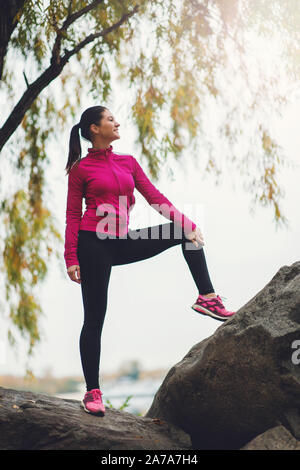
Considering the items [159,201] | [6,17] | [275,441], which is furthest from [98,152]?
[6,17]

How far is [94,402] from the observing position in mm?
2975

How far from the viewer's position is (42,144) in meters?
5.27

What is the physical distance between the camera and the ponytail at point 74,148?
3.06 metres

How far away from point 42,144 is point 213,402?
3259mm

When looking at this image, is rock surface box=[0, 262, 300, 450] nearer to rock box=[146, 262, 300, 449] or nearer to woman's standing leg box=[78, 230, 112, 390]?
rock box=[146, 262, 300, 449]

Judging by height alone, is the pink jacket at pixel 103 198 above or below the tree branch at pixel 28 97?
below

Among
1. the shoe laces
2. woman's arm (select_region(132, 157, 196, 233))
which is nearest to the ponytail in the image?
woman's arm (select_region(132, 157, 196, 233))

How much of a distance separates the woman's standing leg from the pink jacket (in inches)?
Result: 2.8

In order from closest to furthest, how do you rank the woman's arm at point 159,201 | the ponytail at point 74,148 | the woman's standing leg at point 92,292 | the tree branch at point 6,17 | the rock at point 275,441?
the rock at point 275,441 → the woman's standing leg at point 92,292 → the woman's arm at point 159,201 → the ponytail at point 74,148 → the tree branch at point 6,17

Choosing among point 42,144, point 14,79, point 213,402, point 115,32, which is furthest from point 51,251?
point 213,402

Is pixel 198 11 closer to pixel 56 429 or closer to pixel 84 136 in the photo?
pixel 84 136

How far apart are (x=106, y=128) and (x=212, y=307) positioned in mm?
1162

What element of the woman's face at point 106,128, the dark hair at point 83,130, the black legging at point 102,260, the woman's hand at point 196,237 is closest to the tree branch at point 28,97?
the dark hair at point 83,130

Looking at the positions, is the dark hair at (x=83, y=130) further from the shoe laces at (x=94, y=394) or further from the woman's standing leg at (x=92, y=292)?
the shoe laces at (x=94, y=394)
